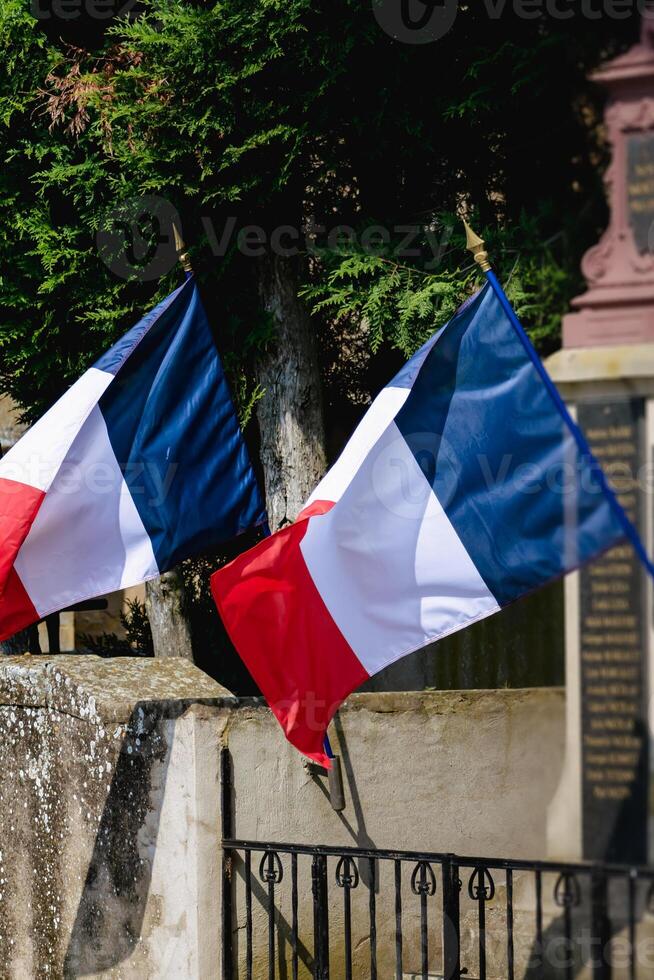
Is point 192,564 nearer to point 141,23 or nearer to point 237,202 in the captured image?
point 237,202

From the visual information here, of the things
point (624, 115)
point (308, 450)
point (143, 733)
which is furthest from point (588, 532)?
point (308, 450)

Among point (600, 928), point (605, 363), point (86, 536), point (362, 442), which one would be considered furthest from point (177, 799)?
point (605, 363)

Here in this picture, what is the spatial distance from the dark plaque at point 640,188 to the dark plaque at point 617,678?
1.35 feet

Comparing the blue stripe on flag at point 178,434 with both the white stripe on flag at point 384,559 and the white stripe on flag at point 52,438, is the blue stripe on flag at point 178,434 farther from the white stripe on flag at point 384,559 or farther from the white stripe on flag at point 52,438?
the white stripe on flag at point 384,559

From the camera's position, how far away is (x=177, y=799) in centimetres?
525

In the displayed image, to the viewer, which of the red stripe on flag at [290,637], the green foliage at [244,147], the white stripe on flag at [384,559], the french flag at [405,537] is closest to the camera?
the french flag at [405,537]

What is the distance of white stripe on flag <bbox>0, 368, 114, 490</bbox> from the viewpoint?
5438mm

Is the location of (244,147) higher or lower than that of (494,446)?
higher

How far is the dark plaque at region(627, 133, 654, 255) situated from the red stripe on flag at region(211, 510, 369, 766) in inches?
74.1

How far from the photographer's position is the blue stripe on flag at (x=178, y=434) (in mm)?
5633

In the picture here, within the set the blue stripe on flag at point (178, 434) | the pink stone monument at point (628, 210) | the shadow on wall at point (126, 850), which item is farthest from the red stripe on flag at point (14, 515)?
the pink stone monument at point (628, 210)

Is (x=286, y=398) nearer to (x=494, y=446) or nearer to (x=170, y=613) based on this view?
(x=170, y=613)

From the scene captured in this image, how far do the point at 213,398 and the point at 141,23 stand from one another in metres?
2.35

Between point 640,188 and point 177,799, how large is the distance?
318 cm
